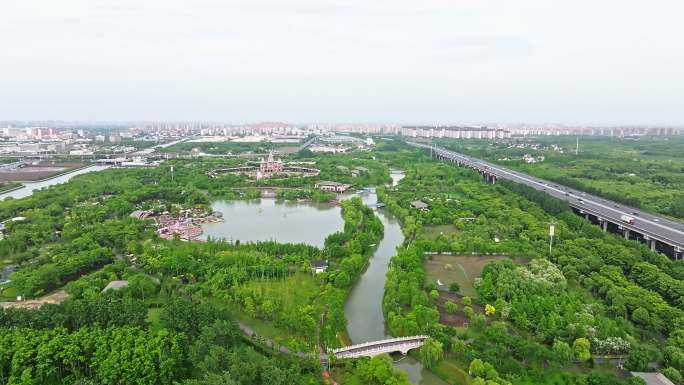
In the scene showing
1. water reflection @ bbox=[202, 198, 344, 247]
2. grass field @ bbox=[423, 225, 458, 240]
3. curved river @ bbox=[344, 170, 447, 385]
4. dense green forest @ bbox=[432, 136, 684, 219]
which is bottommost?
curved river @ bbox=[344, 170, 447, 385]

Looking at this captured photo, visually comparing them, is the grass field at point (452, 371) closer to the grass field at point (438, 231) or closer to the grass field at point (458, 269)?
the grass field at point (458, 269)

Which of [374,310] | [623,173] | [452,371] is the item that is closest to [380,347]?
[452,371]

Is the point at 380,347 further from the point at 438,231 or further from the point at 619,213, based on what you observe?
the point at 619,213

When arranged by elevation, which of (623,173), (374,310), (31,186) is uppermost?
(623,173)

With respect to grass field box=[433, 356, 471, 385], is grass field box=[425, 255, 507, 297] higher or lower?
higher

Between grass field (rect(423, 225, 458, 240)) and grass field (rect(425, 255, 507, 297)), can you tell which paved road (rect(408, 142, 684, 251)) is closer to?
grass field (rect(425, 255, 507, 297))

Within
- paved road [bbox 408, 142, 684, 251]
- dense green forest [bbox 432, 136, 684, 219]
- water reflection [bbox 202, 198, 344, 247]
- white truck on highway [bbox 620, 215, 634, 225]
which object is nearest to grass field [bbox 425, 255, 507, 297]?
water reflection [bbox 202, 198, 344, 247]

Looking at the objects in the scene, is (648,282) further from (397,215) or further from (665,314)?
(397,215)
